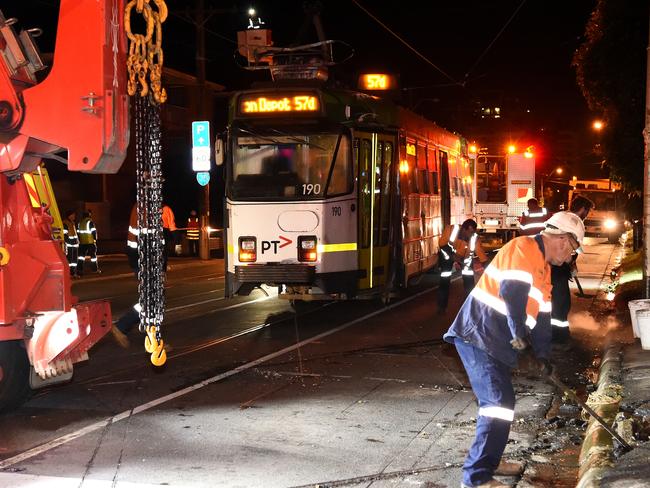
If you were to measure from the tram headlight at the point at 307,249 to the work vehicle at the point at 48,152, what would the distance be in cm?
564

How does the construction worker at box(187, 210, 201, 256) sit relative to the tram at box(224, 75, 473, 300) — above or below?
below

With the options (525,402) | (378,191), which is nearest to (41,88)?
(525,402)

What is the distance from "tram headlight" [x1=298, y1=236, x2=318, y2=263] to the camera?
13.1 meters

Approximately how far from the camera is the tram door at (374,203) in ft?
45.0

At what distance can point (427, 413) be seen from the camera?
25.6ft

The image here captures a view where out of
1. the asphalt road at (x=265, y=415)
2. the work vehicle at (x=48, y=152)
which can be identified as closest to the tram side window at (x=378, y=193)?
the asphalt road at (x=265, y=415)

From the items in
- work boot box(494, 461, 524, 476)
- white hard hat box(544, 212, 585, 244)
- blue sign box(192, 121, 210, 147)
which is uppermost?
blue sign box(192, 121, 210, 147)

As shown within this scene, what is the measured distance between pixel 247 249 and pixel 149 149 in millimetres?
6568

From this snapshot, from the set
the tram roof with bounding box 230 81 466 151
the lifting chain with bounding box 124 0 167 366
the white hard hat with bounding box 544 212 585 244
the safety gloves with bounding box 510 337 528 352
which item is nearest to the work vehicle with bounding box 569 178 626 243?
the tram roof with bounding box 230 81 466 151

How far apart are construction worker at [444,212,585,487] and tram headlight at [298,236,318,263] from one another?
→ 24.8 ft

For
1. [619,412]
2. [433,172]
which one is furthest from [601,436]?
[433,172]

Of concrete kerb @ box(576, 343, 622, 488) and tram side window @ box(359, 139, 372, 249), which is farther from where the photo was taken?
tram side window @ box(359, 139, 372, 249)

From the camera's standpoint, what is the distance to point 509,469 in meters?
6.06

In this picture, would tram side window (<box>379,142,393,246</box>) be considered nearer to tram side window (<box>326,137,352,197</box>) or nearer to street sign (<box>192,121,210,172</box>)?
tram side window (<box>326,137,352,197</box>)
